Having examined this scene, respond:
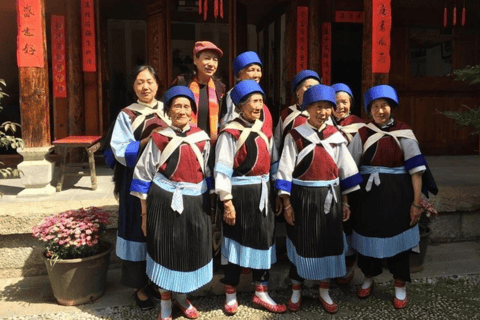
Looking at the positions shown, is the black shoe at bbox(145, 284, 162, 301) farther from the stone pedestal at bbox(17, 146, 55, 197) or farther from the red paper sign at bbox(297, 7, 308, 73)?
the red paper sign at bbox(297, 7, 308, 73)

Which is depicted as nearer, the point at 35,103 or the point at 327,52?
the point at 35,103

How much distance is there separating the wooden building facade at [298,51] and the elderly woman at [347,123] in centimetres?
263

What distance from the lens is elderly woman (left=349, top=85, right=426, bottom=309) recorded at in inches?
131

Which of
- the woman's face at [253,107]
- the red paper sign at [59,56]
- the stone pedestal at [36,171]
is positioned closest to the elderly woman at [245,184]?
the woman's face at [253,107]

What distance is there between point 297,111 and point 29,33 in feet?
10.9

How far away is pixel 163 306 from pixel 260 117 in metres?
1.65

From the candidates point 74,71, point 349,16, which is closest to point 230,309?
point 74,71

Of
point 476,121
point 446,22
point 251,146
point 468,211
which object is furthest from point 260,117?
point 446,22

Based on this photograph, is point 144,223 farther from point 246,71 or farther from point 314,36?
point 314,36

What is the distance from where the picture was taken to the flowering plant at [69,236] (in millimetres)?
3407

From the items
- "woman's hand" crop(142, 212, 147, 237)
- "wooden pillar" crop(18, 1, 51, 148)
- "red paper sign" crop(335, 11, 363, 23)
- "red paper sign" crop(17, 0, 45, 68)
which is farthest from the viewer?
"red paper sign" crop(335, 11, 363, 23)

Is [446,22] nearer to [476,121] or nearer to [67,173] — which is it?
[476,121]

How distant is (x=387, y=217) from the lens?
11.0 ft

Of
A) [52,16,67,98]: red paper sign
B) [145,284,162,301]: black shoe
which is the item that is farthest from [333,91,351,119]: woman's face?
[52,16,67,98]: red paper sign
